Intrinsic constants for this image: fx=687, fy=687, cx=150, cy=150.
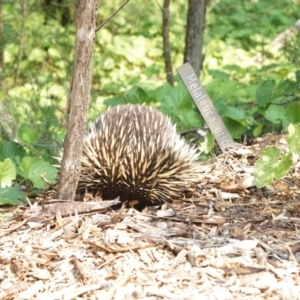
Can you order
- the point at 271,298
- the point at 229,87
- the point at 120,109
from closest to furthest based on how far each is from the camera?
the point at 271,298
the point at 120,109
the point at 229,87

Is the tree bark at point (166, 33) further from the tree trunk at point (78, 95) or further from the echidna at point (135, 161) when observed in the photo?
the tree trunk at point (78, 95)

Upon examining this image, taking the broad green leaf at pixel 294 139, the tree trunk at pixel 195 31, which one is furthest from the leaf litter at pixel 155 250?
the tree trunk at pixel 195 31

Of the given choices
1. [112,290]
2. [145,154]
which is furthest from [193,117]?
[112,290]

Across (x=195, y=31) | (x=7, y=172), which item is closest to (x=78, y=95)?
(x=7, y=172)

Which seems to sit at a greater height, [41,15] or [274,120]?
[41,15]

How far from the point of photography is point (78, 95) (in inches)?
163

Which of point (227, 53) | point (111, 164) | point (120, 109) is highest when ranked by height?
point (227, 53)

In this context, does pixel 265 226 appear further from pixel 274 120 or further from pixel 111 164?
pixel 274 120

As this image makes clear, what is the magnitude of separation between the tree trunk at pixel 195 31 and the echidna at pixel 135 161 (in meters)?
2.43

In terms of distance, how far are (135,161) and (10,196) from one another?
3.04 ft

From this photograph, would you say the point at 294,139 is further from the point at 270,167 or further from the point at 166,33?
the point at 166,33

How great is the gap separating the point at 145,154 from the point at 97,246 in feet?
3.57

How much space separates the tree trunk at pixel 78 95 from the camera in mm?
4059

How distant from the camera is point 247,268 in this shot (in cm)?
358
